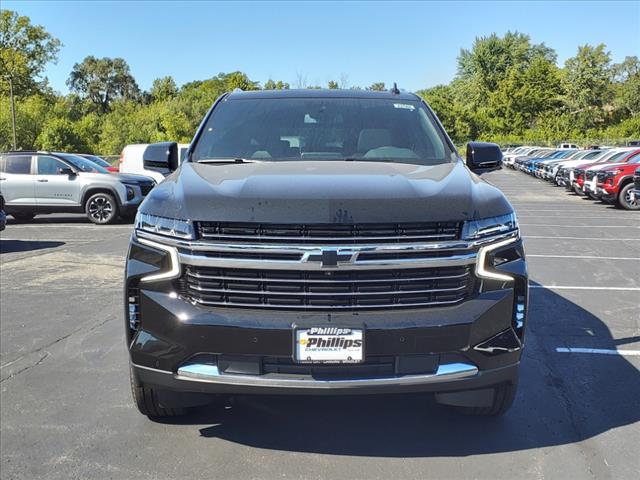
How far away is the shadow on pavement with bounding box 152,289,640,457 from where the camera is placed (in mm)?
3432

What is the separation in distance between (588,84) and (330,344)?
85.6 metres

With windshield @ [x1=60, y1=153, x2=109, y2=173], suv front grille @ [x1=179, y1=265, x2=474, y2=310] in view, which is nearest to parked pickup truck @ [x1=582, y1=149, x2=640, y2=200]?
windshield @ [x1=60, y1=153, x2=109, y2=173]

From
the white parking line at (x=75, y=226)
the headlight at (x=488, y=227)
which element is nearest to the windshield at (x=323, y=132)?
the headlight at (x=488, y=227)

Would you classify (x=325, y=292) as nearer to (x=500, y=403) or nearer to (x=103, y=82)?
(x=500, y=403)

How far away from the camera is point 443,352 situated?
2955 mm

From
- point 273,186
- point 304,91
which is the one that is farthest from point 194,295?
point 304,91

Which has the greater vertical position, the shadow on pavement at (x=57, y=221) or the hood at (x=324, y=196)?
the hood at (x=324, y=196)

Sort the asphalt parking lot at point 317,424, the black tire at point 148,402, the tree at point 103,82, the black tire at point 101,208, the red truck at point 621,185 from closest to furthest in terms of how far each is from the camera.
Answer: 1. the asphalt parking lot at point 317,424
2. the black tire at point 148,402
3. the black tire at point 101,208
4. the red truck at point 621,185
5. the tree at point 103,82

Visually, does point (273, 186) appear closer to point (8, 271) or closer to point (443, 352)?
point (443, 352)

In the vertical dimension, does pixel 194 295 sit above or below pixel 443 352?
above

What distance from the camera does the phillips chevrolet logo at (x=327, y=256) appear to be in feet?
9.45

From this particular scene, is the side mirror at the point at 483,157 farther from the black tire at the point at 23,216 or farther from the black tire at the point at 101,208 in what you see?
the black tire at the point at 23,216

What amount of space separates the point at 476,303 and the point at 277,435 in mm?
1380

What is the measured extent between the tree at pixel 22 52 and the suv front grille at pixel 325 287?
223ft
